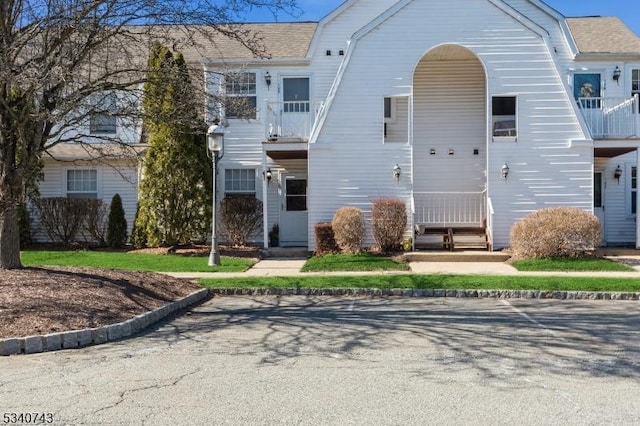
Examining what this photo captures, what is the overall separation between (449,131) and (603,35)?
7138 mm

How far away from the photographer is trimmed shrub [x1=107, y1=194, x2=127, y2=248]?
20.2 metres

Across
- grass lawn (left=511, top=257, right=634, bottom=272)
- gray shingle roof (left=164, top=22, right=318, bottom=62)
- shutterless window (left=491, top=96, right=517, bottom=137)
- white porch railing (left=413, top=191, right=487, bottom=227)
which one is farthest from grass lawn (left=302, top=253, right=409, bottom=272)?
gray shingle roof (left=164, top=22, right=318, bottom=62)

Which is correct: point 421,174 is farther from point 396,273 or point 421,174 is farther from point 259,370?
point 259,370

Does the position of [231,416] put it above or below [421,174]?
below

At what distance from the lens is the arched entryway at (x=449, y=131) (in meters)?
19.6

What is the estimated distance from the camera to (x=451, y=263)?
17.2 meters

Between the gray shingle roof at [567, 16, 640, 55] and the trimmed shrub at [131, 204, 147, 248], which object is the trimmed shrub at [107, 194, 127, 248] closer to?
the trimmed shrub at [131, 204, 147, 248]

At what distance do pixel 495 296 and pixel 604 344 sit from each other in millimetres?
4673

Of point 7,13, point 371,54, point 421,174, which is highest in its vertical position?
point 371,54

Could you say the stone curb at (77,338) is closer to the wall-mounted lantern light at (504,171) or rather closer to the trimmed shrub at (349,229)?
the trimmed shrub at (349,229)

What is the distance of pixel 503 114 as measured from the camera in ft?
62.8

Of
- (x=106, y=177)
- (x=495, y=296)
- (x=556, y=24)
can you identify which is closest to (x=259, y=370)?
(x=495, y=296)

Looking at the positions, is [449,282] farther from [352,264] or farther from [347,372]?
[347,372]

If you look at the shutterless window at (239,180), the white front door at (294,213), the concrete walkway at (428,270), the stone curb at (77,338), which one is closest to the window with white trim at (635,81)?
the concrete walkway at (428,270)
